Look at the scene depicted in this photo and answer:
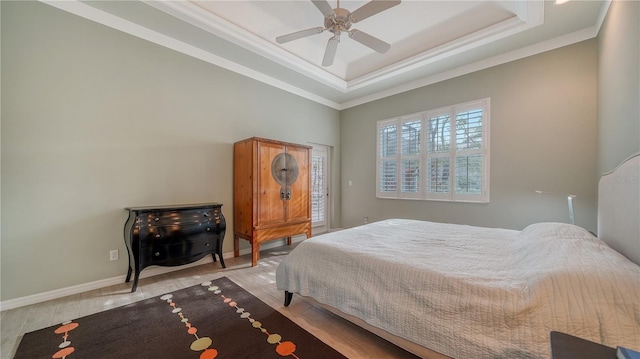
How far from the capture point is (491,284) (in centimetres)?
120

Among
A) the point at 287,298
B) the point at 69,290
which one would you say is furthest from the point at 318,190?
the point at 69,290

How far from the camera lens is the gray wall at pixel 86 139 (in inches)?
86.7

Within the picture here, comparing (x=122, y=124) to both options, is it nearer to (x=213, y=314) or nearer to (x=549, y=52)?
(x=213, y=314)

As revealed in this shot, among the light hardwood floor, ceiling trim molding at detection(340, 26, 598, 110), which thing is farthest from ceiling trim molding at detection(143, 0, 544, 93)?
the light hardwood floor

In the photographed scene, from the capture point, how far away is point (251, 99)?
153 inches

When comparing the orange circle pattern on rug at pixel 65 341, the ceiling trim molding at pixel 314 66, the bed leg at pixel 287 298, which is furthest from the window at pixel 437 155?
the orange circle pattern on rug at pixel 65 341

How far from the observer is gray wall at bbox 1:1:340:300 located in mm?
2201

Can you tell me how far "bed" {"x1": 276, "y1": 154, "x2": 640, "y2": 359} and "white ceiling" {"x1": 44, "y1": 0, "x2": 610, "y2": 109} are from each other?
211 centimetres

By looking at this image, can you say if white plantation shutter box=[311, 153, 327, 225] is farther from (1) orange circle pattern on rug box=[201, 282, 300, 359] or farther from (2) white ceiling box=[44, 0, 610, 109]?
(1) orange circle pattern on rug box=[201, 282, 300, 359]

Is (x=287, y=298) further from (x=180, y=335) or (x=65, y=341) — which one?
(x=65, y=341)

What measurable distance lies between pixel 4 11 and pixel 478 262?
4.37m

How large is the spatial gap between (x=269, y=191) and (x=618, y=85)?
3.74 m

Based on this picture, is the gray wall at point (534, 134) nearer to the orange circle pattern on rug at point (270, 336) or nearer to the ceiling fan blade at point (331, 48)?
the ceiling fan blade at point (331, 48)

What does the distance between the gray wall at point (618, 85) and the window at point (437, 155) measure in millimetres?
1126
